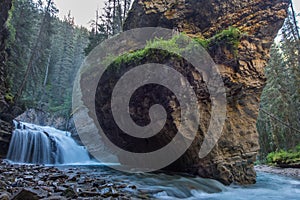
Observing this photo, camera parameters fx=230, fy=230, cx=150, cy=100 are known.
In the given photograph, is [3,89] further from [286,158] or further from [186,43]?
[286,158]

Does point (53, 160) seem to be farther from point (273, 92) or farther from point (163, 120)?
point (273, 92)

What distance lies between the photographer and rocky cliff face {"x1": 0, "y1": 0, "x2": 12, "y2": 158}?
36.2 feet

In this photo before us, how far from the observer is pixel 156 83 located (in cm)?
683

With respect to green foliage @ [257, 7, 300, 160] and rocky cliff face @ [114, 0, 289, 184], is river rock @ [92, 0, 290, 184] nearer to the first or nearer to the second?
rocky cliff face @ [114, 0, 289, 184]

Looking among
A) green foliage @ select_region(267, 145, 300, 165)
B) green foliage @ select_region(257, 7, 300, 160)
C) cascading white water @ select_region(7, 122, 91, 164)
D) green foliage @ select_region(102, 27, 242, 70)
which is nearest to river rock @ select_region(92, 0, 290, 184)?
green foliage @ select_region(102, 27, 242, 70)

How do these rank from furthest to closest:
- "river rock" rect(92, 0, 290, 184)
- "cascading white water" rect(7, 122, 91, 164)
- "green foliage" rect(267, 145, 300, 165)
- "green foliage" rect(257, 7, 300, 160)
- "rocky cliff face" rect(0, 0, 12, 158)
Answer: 1. "green foliage" rect(257, 7, 300, 160)
2. "green foliage" rect(267, 145, 300, 165)
3. "cascading white water" rect(7, 122, 91, 164)
4. "rocky cliff face" rect(0, 0, 12, 158)
5. "river rock" rect(92, 0, 290, 184)

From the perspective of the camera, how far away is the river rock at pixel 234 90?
6777 mm

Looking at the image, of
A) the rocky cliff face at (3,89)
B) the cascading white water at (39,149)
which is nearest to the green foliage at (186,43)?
the rocky cliff face at (3,89)

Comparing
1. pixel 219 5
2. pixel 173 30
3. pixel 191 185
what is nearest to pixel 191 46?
pixel 173 30

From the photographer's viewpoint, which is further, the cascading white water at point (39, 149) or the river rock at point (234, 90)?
the cascading white water at point (39, 149)

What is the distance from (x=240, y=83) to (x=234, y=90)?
275 mm

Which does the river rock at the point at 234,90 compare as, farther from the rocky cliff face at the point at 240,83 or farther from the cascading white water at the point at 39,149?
the cascading white water at the point at 39,149

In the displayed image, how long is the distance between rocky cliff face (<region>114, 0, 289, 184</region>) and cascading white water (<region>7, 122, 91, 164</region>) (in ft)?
26.3

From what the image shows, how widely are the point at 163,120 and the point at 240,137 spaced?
8.16 feet
